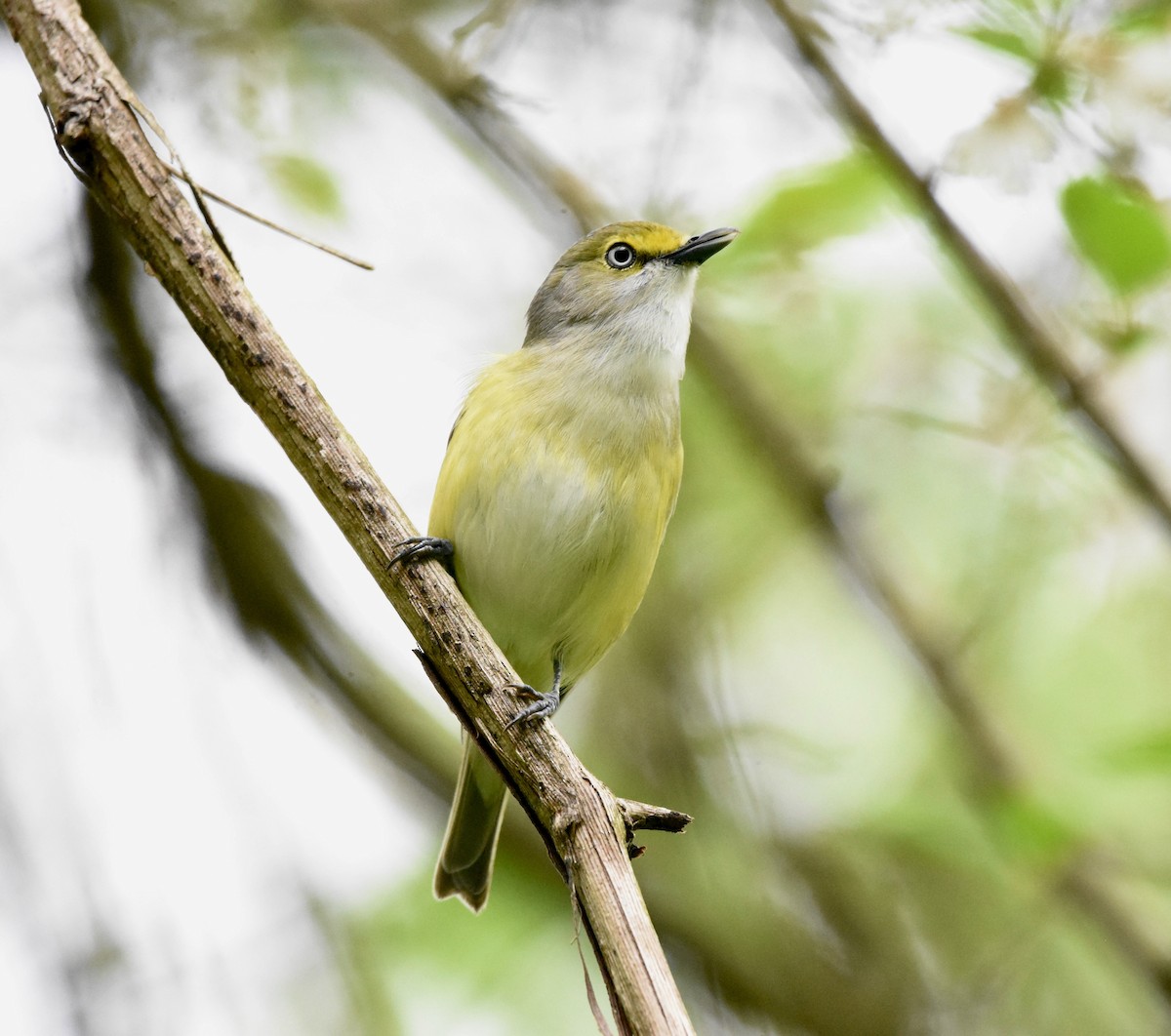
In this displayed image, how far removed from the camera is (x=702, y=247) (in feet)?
12.8

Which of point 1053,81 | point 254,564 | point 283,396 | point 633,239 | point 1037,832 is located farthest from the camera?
point 254,564

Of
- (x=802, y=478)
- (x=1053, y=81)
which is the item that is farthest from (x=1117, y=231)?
(x=802, y=478)

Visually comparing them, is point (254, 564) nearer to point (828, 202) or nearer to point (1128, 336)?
point (828, 202)

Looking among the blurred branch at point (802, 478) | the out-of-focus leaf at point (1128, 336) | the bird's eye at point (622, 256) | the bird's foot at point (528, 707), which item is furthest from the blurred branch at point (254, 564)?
the out-of-focus leaf at point (1128, 336)

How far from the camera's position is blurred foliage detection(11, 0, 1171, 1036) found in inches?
162

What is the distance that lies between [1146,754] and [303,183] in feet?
11.6

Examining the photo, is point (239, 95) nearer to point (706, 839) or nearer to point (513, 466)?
point (513, 466)

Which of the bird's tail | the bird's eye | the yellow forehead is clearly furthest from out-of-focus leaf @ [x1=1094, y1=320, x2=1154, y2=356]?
the bird's tail

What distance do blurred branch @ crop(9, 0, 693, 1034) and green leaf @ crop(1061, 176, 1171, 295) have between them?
169cm

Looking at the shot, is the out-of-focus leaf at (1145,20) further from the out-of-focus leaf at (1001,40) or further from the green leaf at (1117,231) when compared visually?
the green leaf at (1117,231)

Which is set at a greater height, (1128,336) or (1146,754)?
(1128,336)

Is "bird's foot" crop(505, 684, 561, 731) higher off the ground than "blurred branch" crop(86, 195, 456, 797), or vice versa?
"blurred branch" crop(86, 195, 456, 797)

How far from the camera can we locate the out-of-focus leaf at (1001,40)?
293 cm

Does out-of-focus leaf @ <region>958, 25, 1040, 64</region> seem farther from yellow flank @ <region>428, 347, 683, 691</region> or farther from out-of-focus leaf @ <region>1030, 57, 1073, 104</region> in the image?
yellow flank @ <region>428, 347, 683, 691</region>
